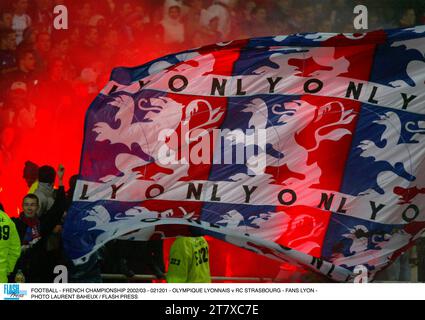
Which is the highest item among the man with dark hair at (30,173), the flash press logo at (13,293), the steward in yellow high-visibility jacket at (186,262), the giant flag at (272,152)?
the giant flag at (272,152)

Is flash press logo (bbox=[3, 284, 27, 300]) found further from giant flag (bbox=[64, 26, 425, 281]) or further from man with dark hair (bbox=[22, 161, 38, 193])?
man with dark hair (bbox=[22, 161, 38, 193])

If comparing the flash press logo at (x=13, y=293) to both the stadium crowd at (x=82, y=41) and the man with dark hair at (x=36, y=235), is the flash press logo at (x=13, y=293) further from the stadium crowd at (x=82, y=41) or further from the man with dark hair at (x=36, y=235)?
the stadium crowd at (x=82, y=41)

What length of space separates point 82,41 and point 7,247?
6.89 feet

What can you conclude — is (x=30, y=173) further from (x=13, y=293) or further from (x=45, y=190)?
(x=13, y=293)

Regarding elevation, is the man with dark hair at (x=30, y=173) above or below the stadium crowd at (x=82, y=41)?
below

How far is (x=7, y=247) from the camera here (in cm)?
447

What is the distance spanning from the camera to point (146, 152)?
4180mm

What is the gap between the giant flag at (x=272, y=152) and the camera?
13.4 ft

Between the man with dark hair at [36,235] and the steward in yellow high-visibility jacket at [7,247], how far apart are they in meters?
0.05

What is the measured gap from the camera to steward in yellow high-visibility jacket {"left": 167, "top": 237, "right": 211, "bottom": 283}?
4246 mm

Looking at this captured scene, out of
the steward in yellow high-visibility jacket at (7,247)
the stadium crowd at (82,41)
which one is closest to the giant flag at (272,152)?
the steward in yellow high-visibility jacket at (7,247)
